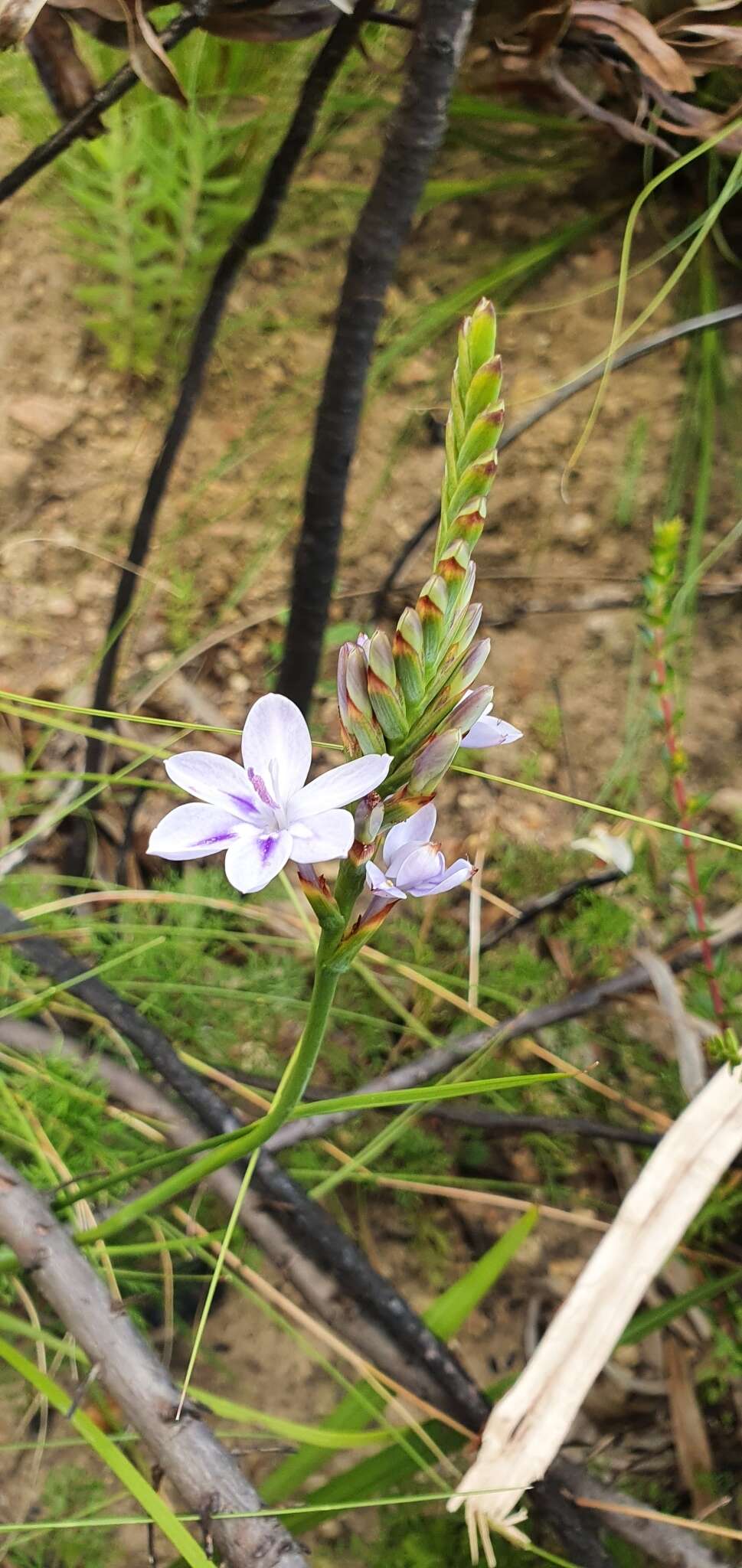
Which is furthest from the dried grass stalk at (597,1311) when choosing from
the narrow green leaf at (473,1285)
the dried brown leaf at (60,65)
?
the dried brown leaf at (60,65)

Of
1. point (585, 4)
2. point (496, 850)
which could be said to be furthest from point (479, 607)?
point (496, 850)

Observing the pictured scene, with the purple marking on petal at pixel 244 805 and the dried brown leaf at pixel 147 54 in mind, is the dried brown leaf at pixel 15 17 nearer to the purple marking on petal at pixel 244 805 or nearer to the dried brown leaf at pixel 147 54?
the dried brown leaf at pixel 147 54

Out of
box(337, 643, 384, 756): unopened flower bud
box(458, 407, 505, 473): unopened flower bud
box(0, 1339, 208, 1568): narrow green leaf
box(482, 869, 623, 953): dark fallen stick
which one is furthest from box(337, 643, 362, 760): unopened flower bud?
box(482, 869, 623, 953): dark fallen stick

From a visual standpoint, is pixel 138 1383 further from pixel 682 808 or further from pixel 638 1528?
pixel 682 808

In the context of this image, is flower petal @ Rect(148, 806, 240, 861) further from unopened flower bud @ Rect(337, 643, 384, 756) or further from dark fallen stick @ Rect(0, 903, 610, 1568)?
dark fallen stick @ Rect(0, 903, 610, 1568)

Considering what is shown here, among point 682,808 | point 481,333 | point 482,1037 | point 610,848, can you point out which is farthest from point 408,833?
point 610,848

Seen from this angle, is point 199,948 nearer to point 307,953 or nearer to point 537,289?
point 307,953
